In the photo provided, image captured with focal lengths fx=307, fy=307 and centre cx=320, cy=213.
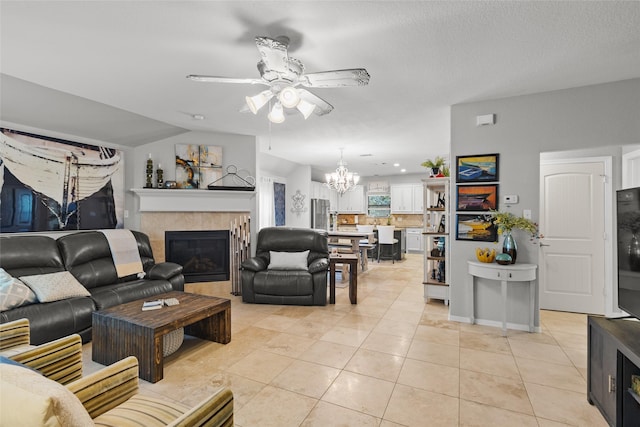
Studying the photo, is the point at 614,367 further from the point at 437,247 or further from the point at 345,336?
the point at 437,247

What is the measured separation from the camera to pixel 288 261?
4.45 metres

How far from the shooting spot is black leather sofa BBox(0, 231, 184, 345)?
8.69 feet

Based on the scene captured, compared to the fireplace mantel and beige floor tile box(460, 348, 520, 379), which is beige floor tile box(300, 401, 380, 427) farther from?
the fireplace mantel

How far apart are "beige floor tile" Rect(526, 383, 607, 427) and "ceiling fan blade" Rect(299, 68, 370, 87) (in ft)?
8.07

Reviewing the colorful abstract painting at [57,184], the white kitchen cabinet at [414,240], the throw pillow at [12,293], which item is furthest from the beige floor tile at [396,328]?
the white kitchen cabinet at [414,240]

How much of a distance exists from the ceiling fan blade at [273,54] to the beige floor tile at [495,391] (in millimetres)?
2594

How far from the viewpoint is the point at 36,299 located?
110 inches

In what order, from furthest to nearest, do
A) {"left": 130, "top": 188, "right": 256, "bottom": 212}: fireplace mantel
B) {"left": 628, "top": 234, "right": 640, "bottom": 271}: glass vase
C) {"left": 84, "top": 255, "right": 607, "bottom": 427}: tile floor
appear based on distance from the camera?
{"left": 130, "top": 188, "right": 256, "bottom": 212}: fireplace mantel
{"left": 84, "top": 255, "right": 607, "bottom": 427}: tile floor
{"left": 628, "top": 234, "right": 640, "bottom": 271}: glass vase

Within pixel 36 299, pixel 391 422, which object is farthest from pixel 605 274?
pixel 36 299

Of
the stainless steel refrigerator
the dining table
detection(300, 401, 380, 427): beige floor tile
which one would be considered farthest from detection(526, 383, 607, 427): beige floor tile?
the stainless steel refrigerator

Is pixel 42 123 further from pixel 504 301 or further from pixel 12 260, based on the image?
pixel 504 301

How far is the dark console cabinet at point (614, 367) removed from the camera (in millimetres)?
1684

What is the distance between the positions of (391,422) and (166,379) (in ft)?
5.52

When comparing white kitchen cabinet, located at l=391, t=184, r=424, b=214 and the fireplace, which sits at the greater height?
white kitchen cabinet, located at l=391, t=184, r=424, b=214
